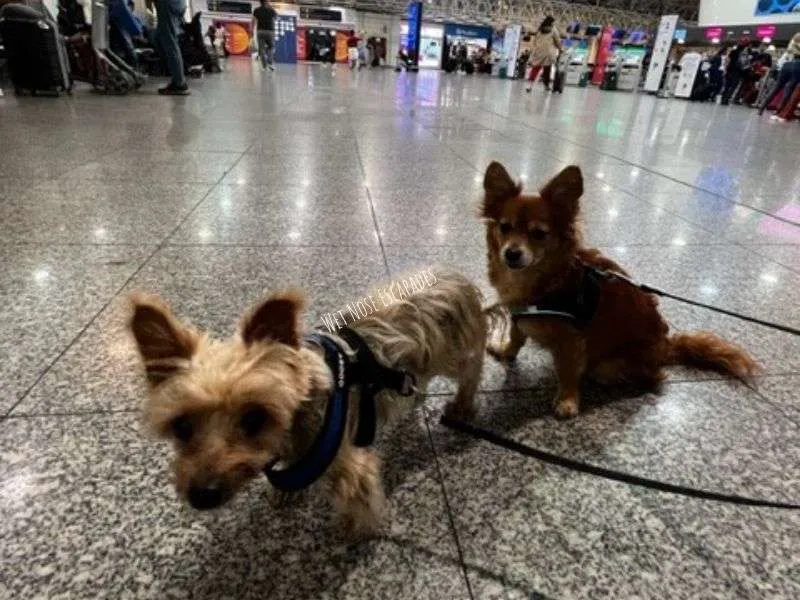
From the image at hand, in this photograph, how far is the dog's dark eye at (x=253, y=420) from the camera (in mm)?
1171

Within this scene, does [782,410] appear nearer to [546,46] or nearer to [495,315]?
[495,315]

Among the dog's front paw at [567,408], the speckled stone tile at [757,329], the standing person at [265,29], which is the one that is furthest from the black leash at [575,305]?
the standing person at [265,29]

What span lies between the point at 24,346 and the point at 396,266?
2.14m

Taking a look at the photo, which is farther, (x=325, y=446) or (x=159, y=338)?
(x=325, y=446)

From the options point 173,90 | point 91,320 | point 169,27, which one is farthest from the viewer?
point 173,90

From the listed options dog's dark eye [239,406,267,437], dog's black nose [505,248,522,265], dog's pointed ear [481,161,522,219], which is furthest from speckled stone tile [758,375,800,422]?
dog's dark eye [239,406,267,437]

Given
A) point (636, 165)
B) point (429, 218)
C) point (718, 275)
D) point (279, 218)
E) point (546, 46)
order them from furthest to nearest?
point (546, 46) < point (636, 165) < point (429, 218) < point (279, 218) < point (718, 275)

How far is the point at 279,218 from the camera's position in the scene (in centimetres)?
431

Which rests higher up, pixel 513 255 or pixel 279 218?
pixel 513 255

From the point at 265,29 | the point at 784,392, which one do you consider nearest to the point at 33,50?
the point at 784,392

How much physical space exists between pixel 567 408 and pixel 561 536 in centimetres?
70

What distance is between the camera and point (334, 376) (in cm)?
137

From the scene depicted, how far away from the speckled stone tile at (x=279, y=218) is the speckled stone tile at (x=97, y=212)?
20 centimetres

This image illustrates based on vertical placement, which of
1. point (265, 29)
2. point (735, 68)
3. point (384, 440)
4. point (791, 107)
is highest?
point (265, 29)
